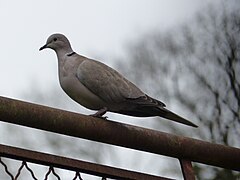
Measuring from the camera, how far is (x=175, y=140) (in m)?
1.65

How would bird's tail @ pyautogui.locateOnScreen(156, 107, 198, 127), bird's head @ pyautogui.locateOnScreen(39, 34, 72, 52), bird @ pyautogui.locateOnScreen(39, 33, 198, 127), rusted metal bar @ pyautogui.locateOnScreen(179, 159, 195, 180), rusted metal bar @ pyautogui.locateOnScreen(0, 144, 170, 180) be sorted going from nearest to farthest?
rusted metal bar @ pyautogui.locateOnScreen(0, 144, 170, 180) < rusted metal bar @ pyautogui.locateOnScreen(179, 159, 195, 180) < bird's tail @ pyautogui.locateOnScreen(156, 107, 198, 127) < bird @ pyautogui.locateOnScreen(39, 33, 198, 127) < bird's head @ pyautogui.locateOnScreen(39, 34, 72, 52)

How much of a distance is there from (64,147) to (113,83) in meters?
7.57

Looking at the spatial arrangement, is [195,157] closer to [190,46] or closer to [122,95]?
[122,95]

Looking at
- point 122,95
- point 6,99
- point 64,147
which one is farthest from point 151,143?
point 64,147

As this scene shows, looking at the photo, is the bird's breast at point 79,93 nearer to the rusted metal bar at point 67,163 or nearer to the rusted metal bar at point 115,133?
the rusted metal bar at point 115,133

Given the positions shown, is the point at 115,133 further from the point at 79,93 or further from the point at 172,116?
the point at 79,93

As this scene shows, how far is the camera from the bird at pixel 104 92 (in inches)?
93.0

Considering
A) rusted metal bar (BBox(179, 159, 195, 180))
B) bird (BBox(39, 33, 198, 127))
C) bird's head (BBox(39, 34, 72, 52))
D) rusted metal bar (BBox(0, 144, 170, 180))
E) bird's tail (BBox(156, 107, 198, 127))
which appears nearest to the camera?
rusted metal bar (BBox(0, 144, 170, 180))

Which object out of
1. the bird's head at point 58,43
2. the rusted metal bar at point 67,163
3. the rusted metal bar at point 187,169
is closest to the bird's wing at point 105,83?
the bird's head at point 58,43

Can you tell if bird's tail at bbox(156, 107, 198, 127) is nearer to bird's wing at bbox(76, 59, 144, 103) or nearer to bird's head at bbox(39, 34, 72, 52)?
bird's wing at bbox(76, 59, 144, 103)

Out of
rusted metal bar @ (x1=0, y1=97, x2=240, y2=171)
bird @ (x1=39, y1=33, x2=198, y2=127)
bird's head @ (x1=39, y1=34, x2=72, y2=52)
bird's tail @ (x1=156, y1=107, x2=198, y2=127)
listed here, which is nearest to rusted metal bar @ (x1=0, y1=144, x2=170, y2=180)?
rusted metal bar @ (x1=0, y1=97, x2=240, y2=171)

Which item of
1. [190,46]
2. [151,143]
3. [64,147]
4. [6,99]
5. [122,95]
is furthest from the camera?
[190,46]

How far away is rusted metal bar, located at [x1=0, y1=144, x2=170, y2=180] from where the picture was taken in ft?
4.87

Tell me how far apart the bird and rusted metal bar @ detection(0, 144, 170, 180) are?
74 cm
